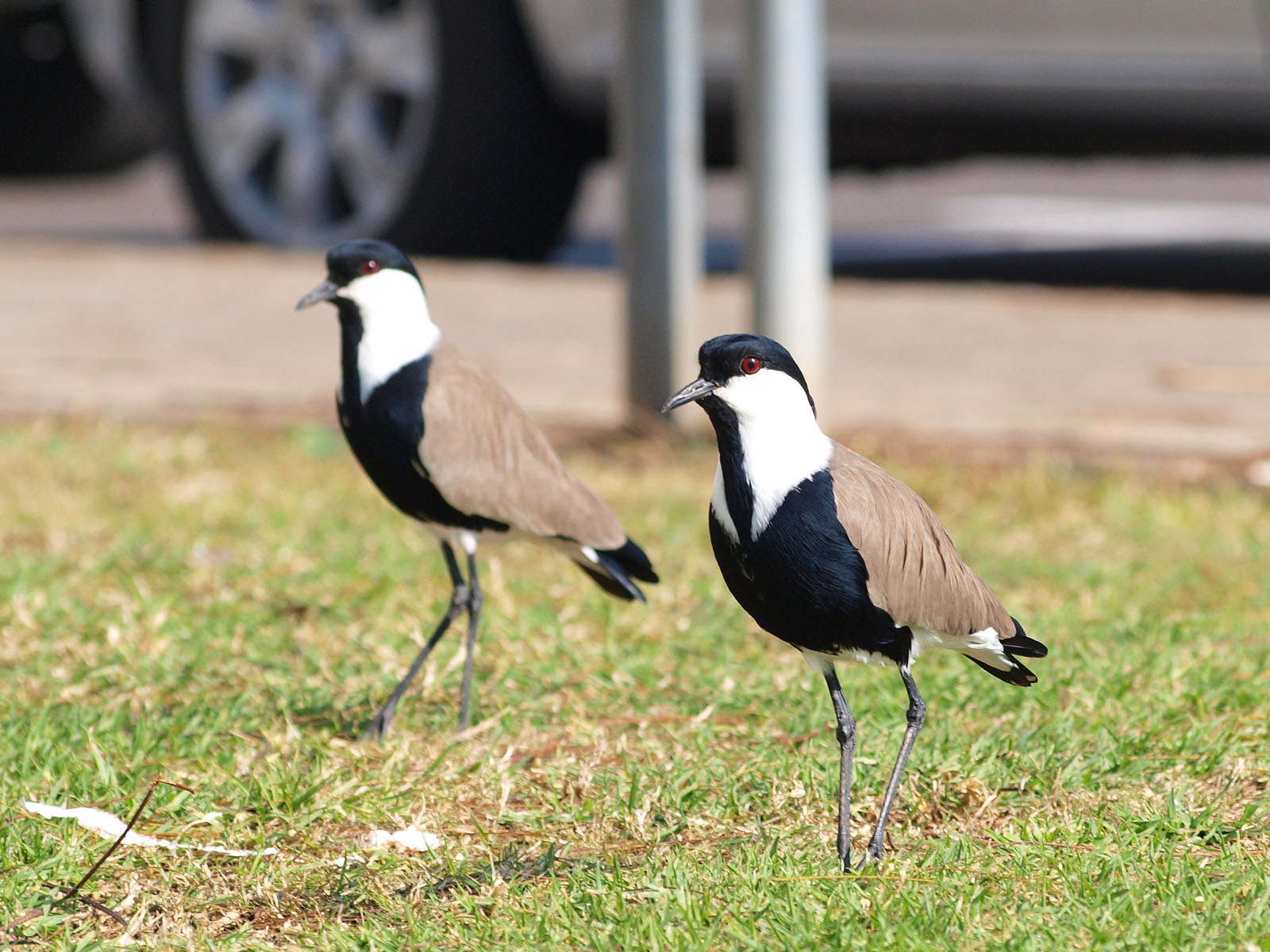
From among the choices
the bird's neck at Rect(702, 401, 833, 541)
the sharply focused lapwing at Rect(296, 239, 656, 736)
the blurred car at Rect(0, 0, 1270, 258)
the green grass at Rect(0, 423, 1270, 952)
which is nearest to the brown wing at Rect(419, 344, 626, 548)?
the sharply focused lapwing at Rect(296, 239, 656, 736)

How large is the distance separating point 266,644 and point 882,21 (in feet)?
12.9

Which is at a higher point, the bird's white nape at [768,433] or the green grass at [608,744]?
the bird's white nape at [768,433]

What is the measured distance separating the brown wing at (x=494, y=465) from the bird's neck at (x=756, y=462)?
0.83 m

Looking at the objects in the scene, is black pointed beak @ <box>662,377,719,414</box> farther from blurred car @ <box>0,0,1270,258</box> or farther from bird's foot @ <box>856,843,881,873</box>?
blurred car @ <box>0,0,1270,258</box>

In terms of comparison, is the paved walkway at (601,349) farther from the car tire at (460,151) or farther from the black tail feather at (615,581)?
the black tail feather at (615,581)

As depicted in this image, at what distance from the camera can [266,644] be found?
4.07 meters

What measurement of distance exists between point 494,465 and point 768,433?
2.96ft

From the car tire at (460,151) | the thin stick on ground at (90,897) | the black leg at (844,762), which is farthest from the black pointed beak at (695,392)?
the car tire at (460,151)

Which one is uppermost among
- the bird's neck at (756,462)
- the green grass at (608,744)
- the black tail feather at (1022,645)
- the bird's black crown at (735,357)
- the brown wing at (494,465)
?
the bird's black crown at (735,357)

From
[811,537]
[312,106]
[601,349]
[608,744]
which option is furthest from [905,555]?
[312,106]

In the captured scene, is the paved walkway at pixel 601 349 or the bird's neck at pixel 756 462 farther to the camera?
the paved walkway at pixel 601 349

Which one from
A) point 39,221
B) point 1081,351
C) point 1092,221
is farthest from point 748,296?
point 39,221

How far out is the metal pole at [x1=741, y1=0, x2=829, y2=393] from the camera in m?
5.52

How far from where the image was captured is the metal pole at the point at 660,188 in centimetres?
570
